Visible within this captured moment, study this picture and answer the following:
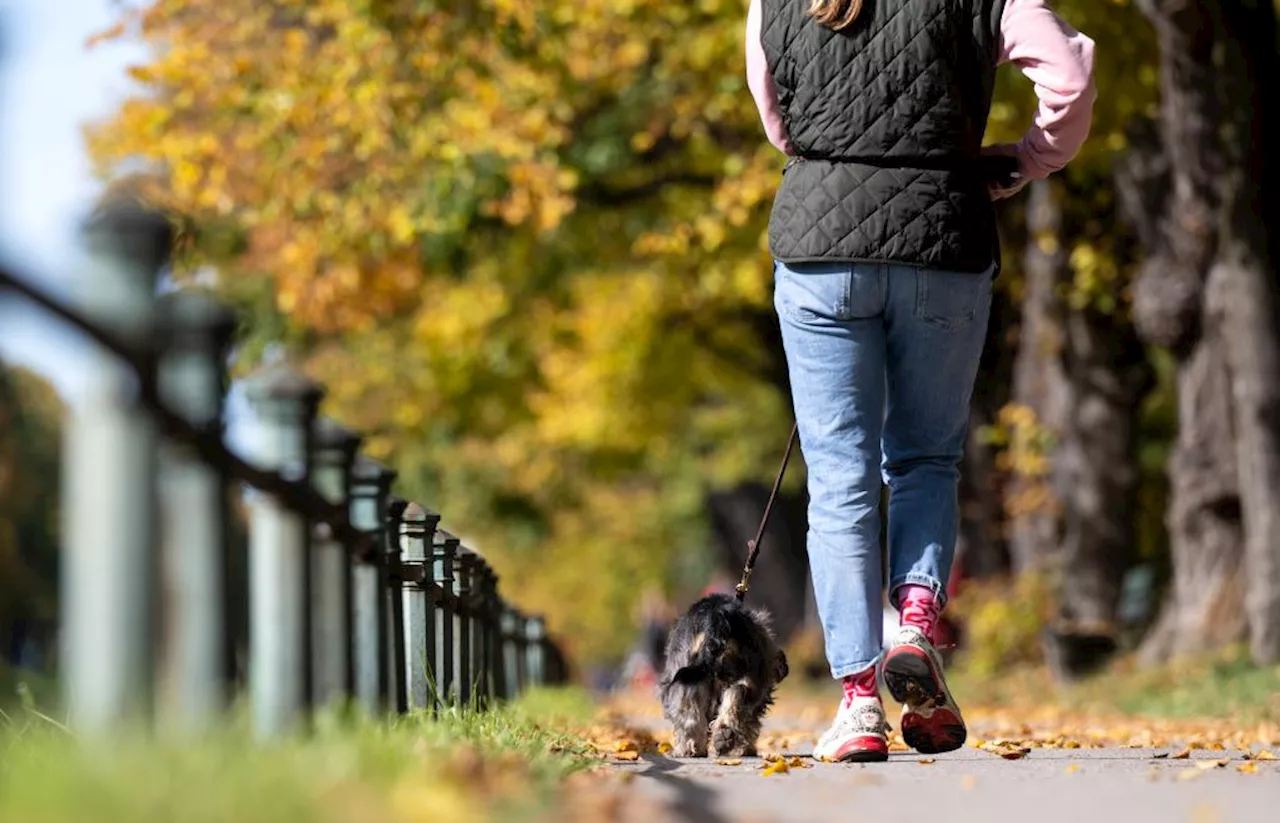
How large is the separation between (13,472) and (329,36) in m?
31.3

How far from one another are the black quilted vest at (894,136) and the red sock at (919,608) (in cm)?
95

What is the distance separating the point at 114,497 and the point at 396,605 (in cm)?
274

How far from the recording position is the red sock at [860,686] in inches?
249

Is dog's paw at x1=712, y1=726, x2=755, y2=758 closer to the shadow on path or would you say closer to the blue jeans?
the shadow on path

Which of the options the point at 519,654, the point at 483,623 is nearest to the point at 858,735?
the point at 483,623

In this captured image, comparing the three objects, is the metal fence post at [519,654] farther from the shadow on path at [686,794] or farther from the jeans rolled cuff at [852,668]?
the shadow on path at [686,794]

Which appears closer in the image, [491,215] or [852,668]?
[852,668]

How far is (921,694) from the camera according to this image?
6273 mm

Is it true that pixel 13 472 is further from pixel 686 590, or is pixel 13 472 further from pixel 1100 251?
pixel 1100 251

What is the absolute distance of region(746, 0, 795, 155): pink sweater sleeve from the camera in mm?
6637

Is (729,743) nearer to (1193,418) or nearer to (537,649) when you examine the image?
(537,649)

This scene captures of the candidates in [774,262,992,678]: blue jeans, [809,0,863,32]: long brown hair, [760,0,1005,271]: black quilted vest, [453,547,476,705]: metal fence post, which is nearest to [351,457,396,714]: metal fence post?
[774,262,992,678]: blue jeans

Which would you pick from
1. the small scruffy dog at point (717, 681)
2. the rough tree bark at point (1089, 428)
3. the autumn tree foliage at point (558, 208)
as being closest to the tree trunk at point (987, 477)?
the autumn tree foliage at point (558, 208)

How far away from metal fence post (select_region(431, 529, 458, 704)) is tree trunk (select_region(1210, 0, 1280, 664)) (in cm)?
818
